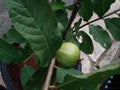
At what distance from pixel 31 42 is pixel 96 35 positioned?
0.44 meters

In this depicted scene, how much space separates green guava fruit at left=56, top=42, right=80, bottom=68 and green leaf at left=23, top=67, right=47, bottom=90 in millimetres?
59

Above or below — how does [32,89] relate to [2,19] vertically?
above

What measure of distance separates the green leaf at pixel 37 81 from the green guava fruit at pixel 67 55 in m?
0.06

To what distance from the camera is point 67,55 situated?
679mm

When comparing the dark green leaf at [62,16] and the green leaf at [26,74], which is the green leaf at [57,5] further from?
the green leaf at [26,74]

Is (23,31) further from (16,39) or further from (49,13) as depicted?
(16,39)

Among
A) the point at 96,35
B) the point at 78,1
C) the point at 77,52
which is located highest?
the point at 78,1

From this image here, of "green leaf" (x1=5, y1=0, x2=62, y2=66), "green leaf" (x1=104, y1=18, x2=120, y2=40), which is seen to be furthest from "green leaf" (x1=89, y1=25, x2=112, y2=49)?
"green leaf" (x1=5, y1=0, x2=62, y2=66)

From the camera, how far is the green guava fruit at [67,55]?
69 centimetres

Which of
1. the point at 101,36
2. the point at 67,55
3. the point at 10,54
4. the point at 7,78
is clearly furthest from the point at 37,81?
the point at 7,78

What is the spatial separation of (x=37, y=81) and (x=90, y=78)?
22 cm

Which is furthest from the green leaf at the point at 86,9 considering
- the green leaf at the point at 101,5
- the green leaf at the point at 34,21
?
the green leaf at the point at 34,21

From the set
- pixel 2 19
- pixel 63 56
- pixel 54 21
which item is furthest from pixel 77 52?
pixel 2 19

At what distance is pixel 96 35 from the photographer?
99 cm
